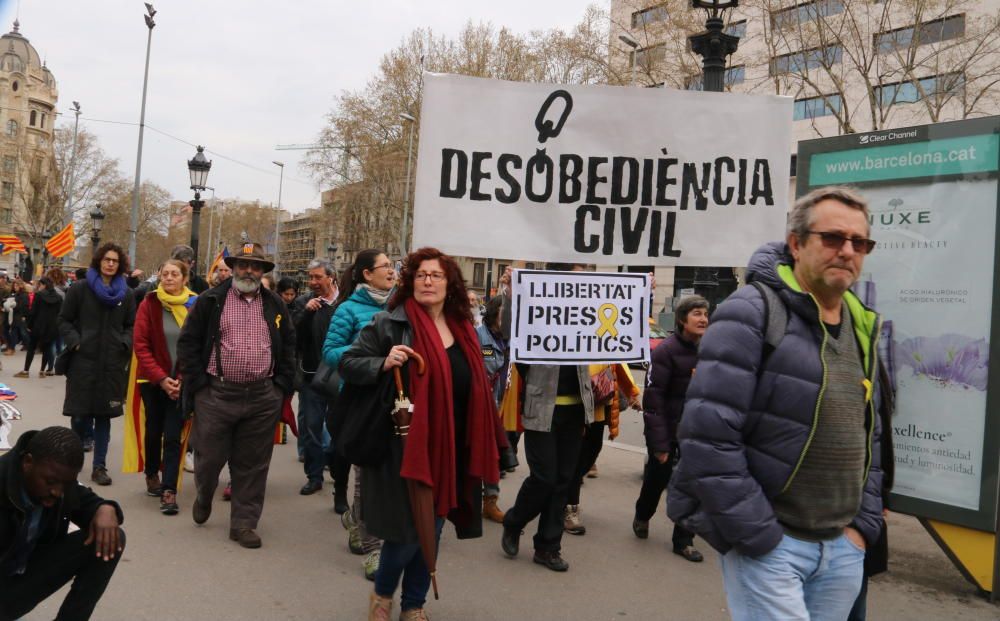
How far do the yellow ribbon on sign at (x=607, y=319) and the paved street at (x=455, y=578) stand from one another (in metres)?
1.44

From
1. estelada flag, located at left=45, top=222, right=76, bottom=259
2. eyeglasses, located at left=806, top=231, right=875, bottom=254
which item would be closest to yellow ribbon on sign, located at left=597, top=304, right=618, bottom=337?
eyeglasses, located at left=806, top=231, right=875, bottom=254

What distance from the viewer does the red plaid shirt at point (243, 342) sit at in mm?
5223

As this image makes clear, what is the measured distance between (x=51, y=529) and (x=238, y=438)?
7.45 ft

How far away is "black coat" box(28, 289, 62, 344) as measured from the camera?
44.0 ft

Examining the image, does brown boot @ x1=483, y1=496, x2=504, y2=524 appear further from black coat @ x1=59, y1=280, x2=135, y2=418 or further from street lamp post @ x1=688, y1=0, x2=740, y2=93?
street lamp post @ x1=688, y1=0, x2=740, y2=93

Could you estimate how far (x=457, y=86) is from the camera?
4.41 meters

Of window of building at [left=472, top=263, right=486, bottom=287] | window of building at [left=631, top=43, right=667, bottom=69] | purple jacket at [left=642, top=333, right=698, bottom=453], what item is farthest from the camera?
window of building at [left=472, top=263, right=486, bottom=287]

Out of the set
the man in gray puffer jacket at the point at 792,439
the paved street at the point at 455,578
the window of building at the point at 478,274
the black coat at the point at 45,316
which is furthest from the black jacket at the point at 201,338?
the window of building at the point at 478,274

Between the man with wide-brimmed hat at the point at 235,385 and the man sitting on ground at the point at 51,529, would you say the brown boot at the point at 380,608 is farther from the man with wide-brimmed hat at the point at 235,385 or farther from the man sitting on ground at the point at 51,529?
the man with wide-brimmed hat at the point at 235,385

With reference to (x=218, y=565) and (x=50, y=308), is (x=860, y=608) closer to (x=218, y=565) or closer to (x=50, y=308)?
(x=218, y=565)

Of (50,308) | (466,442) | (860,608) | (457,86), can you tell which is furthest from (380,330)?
(50,308)

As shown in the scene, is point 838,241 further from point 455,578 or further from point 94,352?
point 94,352

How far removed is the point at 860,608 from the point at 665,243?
7.55 feet

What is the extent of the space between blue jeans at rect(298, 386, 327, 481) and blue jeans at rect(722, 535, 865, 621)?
183 inches
